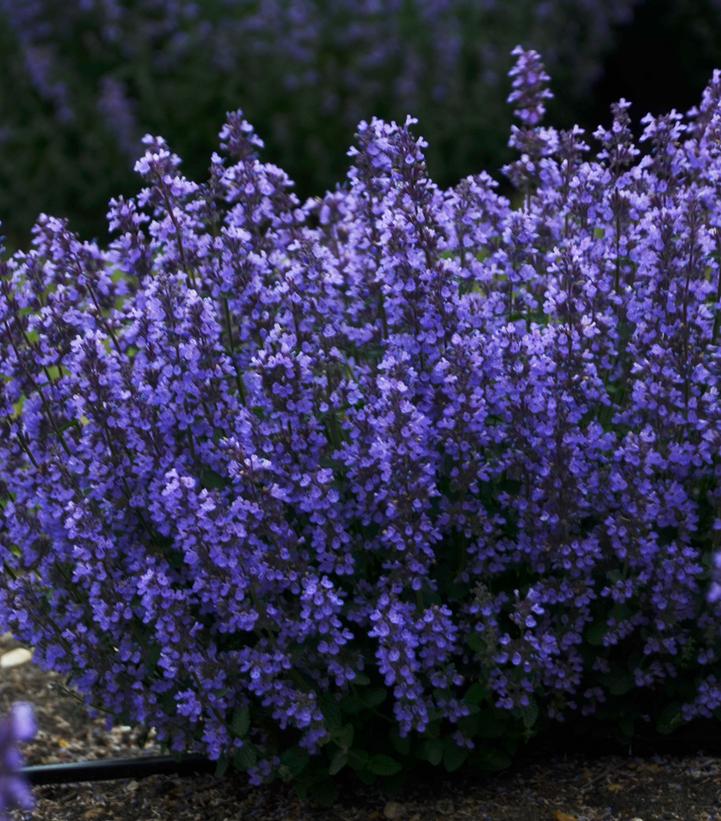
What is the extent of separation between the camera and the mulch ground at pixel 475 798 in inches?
124

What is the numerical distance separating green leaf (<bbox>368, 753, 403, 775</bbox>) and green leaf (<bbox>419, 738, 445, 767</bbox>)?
0.06 meters

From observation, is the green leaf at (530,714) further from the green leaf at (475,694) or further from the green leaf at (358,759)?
the green leaf at (358,759)

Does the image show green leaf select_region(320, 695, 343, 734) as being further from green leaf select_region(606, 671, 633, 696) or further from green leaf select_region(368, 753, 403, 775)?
green leaf select_region(606, 671, 633, 696)

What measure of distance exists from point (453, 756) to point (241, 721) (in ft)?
1.53

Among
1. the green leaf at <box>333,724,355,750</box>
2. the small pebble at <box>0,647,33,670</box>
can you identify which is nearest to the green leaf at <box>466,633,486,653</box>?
the green leaf at <box>333,724,355,750</box>

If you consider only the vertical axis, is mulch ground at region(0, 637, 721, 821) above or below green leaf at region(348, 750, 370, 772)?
below

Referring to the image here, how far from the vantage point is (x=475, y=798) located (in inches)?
128

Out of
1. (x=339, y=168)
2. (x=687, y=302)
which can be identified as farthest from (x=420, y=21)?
(x=687, y=302)

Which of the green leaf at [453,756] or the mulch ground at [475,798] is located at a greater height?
the green leaf at [453,756]

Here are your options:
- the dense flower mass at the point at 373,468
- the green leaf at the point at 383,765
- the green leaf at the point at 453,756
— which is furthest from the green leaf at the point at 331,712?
the green leaf at the point at 453,756

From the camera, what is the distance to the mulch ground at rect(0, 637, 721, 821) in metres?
3.16

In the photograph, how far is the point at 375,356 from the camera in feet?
10.4

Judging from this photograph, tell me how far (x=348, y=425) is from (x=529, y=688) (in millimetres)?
672

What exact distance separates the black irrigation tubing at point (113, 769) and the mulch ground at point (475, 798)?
0.08 feet
